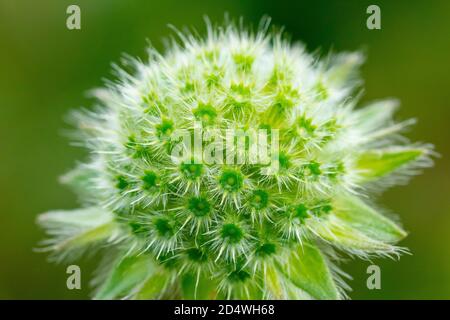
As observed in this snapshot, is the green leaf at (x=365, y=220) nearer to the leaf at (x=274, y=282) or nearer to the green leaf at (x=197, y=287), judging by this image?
the leaf at (x=274, y=282)

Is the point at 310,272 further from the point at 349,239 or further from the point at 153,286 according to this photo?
the point at 153,286

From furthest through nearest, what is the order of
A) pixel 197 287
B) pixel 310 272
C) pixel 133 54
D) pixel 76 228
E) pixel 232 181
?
pixel 133 54 → pixel 76 228 → pixel 197 287 → pixel 310 272 → pixel 232 181

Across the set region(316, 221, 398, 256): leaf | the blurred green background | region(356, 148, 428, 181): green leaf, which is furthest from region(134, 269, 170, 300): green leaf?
the blurred green background

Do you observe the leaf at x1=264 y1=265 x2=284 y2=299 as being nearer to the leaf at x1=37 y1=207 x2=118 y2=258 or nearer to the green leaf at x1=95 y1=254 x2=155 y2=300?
the green leaf at x1=95 y1=254 x2=155 y2=300

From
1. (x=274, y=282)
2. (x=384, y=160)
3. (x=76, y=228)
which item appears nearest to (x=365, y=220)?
(x=384, y=160)

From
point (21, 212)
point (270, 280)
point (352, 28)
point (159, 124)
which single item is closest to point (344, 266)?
point (270, 280)

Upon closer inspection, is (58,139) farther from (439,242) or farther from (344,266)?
(439,242)
